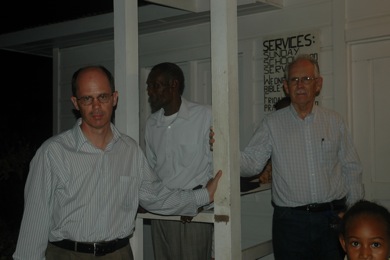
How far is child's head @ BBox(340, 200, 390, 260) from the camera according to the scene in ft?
8.35

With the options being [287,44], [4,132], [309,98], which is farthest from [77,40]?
[309,98]

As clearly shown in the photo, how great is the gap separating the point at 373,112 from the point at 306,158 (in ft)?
4.27

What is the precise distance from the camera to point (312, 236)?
3771 millimetres

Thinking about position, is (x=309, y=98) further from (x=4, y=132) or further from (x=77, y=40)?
(x=4, y=132)

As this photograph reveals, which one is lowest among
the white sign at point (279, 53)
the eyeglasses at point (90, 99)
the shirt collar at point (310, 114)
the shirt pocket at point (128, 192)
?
the shirt pocket at point (128, 192)

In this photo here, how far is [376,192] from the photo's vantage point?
4766 mm

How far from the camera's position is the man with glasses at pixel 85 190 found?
281 cm

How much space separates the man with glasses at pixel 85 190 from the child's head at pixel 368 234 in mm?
785

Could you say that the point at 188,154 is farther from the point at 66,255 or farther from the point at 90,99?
the point at 66,255

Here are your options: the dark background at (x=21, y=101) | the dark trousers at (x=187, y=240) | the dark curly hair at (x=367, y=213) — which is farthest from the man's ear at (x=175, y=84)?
the dark background at (x=21, y=101)

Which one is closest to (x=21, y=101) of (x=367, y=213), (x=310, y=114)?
(x=310, y=114)

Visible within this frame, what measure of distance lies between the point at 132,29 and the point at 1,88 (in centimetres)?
912

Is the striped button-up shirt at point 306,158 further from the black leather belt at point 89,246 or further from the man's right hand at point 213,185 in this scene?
the black leather belt at point 89,246

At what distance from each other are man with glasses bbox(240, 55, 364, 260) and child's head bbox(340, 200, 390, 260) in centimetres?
113
